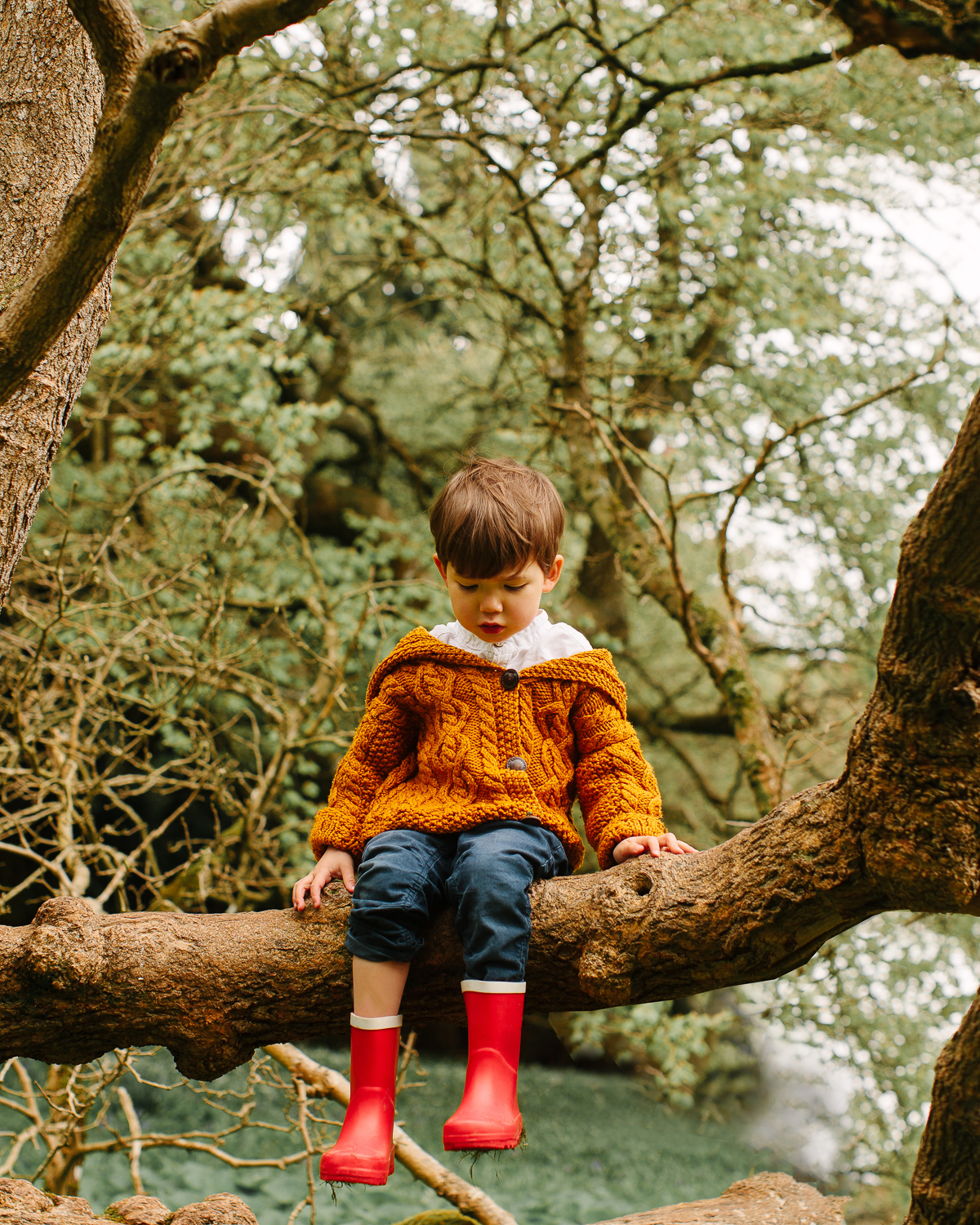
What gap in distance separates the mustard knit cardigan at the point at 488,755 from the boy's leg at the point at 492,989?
0.61 ft

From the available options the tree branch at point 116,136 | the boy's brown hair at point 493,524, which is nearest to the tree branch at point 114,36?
the tree branch at point 116,136

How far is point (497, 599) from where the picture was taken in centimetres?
194

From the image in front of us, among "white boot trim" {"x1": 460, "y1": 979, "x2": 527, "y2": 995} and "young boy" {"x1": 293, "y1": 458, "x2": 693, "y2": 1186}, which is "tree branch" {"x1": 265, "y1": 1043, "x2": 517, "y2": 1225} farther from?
"white boot trim" {"x1": 460, "y1": 979, "x2": 527, "y2": 995}

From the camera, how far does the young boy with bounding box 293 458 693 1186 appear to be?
1.67 m

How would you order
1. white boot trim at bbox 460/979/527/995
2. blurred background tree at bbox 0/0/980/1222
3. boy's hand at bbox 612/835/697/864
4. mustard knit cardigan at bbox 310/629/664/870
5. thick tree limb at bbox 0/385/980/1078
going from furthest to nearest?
blurred background tree at bbox 0/0/980/1222
mustard knit cardigan at bbox 310/629/664/870
boy's hand at bbox 612/835/697/864
white boot trim at bbox 460/979/527/995
thick tree limb at bbox 0/385/980/1078

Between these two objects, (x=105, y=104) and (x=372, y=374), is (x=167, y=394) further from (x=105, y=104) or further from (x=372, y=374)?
(x=105, y=104)

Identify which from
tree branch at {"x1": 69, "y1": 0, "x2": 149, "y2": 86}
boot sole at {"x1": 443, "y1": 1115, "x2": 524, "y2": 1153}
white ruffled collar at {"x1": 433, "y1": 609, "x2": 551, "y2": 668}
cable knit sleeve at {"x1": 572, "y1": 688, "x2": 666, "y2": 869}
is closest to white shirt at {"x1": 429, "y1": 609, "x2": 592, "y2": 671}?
white ruffled collar at {"x1": 433, "y1": 609, "x2": 551, "y2": 668}

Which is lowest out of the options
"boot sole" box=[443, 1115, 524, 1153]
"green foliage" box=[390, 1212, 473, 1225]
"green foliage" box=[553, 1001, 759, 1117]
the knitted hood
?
"green foliage" box=[390, 1212, 473, 1225]

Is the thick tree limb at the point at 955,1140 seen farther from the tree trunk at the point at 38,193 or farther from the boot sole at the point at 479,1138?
the tree trunk at the point at 38,193

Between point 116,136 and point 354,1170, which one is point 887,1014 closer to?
point 354,1170

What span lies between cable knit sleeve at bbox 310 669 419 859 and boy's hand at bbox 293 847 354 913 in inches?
2.6

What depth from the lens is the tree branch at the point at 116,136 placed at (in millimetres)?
1257

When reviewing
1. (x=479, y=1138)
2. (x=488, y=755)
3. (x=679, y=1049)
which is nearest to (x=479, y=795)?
→ (x=488, y=755)

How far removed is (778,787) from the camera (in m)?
3.19
